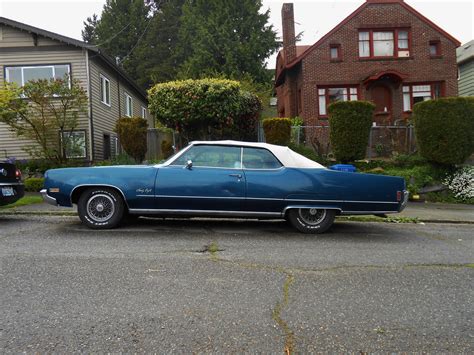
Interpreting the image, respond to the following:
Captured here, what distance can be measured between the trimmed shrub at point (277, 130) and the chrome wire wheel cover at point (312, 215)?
287 inches

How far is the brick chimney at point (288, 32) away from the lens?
925 inches

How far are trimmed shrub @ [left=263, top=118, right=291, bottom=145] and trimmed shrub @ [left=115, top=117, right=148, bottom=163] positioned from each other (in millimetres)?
4303

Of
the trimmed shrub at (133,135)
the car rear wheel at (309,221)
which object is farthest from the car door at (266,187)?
the trimmed shrub at (133,135)

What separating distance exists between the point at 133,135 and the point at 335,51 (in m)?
11.9

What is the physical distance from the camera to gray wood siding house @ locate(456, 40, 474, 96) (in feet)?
79.1

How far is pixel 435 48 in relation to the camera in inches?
848

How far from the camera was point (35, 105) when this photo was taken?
50.2ft

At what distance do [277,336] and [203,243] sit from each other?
9.74ft

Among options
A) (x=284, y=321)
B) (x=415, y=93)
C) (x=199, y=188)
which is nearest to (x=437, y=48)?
(x=415, y=93)

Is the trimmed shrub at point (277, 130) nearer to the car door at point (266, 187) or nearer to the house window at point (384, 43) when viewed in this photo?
the car door at point (266, 187)

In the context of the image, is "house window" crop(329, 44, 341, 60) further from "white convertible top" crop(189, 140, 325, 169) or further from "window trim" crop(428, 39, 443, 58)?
"white convertible top" crop(189, 140, 325, 169)

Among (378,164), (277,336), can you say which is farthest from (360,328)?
(378,164)

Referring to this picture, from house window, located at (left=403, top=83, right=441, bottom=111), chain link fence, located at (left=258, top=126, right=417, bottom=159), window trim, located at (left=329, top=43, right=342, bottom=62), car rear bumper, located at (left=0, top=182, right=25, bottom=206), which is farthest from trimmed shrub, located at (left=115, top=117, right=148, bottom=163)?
house window, located at (left=403, top=83, right=441, bottom=111)

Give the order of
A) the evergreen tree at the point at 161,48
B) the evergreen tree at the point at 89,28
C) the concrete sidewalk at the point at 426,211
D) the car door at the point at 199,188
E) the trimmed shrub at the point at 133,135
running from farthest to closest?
the evergreen tree at the point at 89,28 < the evergreen tree at the point at 161,48 < the trimmed shrub at the point at 133,135 < the concrete sidewalk at the point at 426,211 < the car door at the point at 199,188
